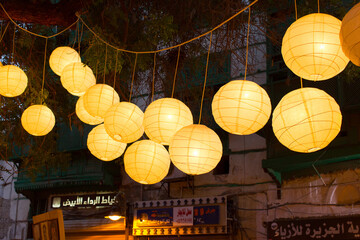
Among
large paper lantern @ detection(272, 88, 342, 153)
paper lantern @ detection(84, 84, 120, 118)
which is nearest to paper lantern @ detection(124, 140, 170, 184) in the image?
paper lantern @ detection(84, 84, 120, 118)

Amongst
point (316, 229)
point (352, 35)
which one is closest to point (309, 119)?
point (352, 35)

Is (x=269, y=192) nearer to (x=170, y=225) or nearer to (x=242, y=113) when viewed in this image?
(x=170, y=225)

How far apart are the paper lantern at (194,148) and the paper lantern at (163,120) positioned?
1.01ft

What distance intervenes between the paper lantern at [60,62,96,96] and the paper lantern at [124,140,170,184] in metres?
1.38

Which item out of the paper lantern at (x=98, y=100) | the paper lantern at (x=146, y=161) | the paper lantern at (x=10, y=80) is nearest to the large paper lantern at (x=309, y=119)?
the paper lantern at (x=146, y=161)

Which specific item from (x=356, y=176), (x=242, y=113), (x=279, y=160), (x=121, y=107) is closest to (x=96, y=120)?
(x=121, y=107)

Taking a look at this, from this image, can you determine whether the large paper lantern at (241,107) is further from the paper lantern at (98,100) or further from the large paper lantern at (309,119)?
the paper lantern at (98,100)

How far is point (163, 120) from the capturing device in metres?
4.48

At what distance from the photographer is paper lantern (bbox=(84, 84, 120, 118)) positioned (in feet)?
16.9

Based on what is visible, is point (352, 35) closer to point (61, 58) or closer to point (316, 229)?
point (61, 58)

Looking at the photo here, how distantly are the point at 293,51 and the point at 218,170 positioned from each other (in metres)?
7.42

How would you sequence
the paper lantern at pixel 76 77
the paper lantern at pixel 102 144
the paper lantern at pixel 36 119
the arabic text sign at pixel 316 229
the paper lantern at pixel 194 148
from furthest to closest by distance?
the arabic text sign at pixel 316 229 < the paper lantern at pixel 36 119 < the paper lantern at pixel 76 77 < the paper lantern at pixel 102 144 < the paper lantern at pixel 194 148

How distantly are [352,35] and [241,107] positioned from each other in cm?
137

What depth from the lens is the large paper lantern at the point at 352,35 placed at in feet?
9.00
